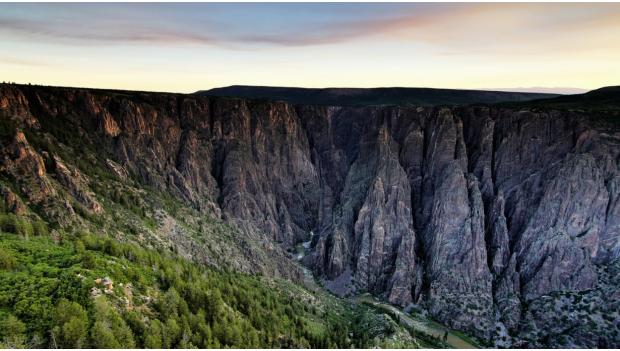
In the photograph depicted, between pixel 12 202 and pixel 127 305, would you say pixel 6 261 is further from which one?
pixel 12 202

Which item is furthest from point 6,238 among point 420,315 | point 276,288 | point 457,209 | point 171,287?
point 457,209

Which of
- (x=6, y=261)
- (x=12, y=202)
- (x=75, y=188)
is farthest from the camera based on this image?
(x=75, y=188)

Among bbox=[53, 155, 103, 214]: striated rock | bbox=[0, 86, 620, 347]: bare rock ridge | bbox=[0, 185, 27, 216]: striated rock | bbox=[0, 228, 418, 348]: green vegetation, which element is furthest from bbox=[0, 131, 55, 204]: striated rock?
bbox=[0, 228, 418, 348]: green vegetation

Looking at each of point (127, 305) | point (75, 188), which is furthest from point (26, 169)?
point (127, 305)

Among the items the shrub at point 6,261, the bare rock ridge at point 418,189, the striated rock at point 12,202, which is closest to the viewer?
the shrub at point 6,261

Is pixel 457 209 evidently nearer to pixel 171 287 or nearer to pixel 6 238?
pixel 171 287

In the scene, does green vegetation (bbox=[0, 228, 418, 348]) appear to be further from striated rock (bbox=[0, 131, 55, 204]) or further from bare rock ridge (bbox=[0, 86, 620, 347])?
bare rock ridge (bbox=[0, 86, 620, 347])

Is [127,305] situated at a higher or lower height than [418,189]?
higher

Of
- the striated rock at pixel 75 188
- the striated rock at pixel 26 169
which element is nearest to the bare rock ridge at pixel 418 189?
the striated rock at pixel 75 188

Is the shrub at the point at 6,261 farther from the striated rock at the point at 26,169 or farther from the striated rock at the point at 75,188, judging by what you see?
the striated rock at the point at 75,188
